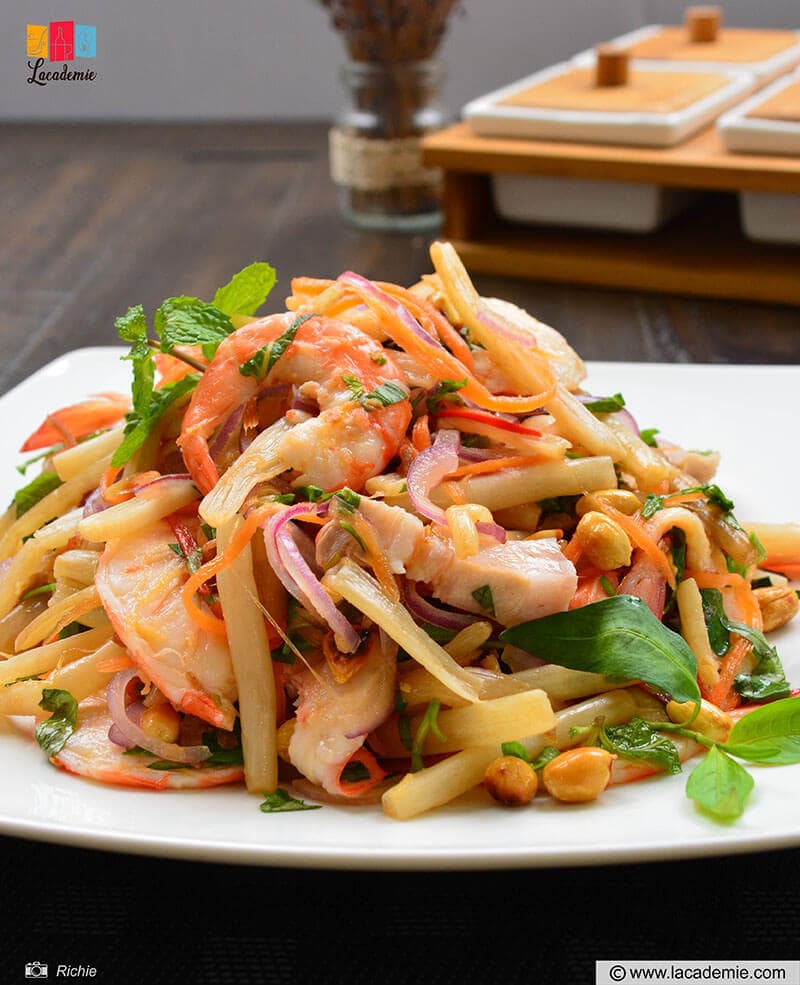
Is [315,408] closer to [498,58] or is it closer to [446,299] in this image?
[446,299]

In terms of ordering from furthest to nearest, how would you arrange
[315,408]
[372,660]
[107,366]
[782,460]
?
[107,366] → [782,460] → [315,408] → [372,660]

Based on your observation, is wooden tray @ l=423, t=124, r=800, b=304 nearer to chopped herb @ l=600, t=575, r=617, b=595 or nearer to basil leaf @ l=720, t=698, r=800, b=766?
chopped herb @ l=600, t=575, r=617, b=595

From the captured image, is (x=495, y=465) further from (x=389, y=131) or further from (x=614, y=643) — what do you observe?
(x=389, y=131)

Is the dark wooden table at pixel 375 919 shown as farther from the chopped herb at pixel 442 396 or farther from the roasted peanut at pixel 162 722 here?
the chopped herb at pixel 442 396

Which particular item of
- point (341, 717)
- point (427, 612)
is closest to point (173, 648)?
point (341, 717)

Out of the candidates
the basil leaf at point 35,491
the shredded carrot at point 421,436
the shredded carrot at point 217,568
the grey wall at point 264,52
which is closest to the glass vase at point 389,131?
the grey wall at point 264,52

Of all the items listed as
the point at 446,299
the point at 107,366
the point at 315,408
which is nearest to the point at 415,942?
the point at 315,408
